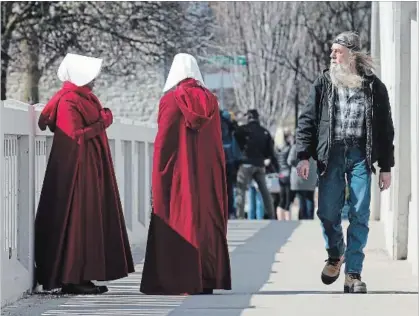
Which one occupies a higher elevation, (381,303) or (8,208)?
(8,208)

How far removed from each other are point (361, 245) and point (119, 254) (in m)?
1.61

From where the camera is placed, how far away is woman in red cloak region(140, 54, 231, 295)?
9.12m

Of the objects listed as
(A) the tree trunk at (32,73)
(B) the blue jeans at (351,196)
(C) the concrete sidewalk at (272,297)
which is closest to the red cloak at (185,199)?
(C) the concrete sidewalk at (272,297)

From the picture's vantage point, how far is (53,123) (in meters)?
9.14

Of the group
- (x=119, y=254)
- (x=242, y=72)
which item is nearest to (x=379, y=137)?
(x=119, y=254)

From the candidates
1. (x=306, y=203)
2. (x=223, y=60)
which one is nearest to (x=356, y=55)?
(x=306, y=203)

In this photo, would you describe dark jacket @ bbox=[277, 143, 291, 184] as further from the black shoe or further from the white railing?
the black shoe

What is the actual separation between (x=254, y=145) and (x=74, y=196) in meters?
11.1

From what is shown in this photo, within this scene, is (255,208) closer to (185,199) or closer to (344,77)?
(185,199)

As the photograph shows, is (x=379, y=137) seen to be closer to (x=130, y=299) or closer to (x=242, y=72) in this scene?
(x=130, y=299)

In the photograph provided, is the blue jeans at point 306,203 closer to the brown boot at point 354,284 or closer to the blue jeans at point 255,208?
the blue jeans at point 255,208

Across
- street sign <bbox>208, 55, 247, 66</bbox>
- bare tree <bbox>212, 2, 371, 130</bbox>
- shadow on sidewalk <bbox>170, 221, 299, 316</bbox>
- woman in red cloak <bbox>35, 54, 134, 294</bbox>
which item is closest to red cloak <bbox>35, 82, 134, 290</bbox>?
woman in red cloak <bbox>35, 54, 134, 294</bbox>

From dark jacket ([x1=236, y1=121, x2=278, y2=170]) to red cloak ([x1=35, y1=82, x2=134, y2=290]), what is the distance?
10.9 m

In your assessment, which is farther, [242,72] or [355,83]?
[242,72]
